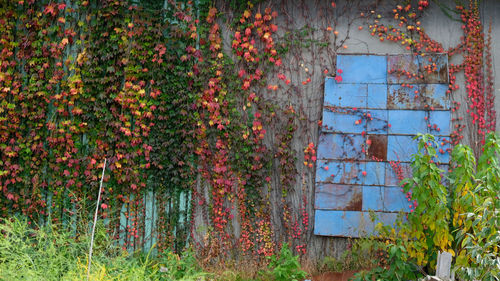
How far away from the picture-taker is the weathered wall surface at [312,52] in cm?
477

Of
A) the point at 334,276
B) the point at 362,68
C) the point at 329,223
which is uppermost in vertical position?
the point at 362,68

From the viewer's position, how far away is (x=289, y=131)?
482 cm

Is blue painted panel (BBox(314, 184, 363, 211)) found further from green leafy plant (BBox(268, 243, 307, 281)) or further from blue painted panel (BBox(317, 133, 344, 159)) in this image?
green leafy plant (BBox(268, 243, 307, 281))

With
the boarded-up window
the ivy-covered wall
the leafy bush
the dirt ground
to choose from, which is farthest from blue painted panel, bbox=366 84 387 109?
the dirt ground

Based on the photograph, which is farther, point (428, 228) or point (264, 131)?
point (264, 131)

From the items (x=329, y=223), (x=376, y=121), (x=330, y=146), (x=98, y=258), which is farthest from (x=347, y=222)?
(x=98, y=258)

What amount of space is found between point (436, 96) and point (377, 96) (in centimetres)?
56

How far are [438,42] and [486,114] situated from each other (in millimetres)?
841

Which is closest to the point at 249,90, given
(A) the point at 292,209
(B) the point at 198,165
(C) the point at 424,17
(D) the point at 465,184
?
(B) the point at 198,165

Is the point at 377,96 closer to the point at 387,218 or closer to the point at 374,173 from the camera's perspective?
the point at 374,173

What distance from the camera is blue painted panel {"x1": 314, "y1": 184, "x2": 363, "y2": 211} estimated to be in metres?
4.71

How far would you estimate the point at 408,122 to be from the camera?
15.4 ft

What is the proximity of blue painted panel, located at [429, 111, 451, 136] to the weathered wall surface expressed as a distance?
2.29ft

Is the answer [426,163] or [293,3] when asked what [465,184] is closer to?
[426,163]
